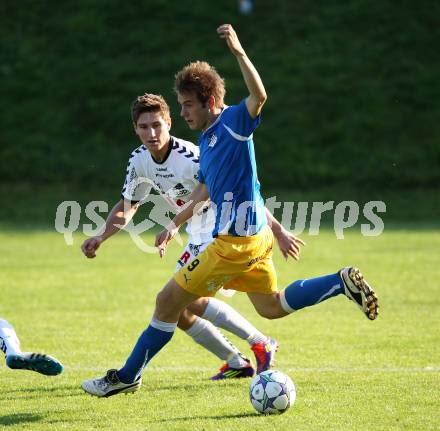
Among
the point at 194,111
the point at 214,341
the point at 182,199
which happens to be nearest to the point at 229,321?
the point at 214,341

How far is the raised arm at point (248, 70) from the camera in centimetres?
554

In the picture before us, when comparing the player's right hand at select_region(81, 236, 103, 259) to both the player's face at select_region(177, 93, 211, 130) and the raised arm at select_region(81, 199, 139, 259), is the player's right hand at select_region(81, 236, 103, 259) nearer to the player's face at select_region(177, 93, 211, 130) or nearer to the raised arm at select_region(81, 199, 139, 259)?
the raised arm at select_region(81, 199, 139, 259)

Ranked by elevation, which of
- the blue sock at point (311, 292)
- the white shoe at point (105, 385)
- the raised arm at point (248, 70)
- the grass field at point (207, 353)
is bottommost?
the grass field at point (207, 353)

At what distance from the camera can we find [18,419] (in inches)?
225

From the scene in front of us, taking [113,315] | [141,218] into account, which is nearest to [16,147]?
[141,218]

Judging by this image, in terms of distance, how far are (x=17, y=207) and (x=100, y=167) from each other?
8.83ft

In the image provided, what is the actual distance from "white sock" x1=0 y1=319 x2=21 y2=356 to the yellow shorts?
1408mm

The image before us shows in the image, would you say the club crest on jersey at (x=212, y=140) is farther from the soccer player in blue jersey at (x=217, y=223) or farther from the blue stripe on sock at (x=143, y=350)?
the blue stripe on sock at (x=143, y=350)

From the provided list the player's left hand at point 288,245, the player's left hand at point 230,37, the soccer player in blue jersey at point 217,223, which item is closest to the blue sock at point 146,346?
the soccer player in blue jersey at point 217,223

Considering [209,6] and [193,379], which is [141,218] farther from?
[193,379]

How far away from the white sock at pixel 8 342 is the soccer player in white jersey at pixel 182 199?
1035 millimetres

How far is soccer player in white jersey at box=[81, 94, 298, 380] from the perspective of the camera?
6938mm

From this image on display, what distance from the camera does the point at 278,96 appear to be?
24.6 m

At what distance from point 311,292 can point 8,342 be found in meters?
2.26
